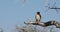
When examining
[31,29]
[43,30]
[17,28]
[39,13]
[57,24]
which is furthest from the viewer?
[17,28]

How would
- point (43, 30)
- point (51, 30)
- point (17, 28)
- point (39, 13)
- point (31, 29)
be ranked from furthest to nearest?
point (17, 28) < point (31, 29) < point (43, 30) < point (51, 30) < point (39, 13)

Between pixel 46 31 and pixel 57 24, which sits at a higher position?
pixel 57 24

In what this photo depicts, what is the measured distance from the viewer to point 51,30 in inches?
1184


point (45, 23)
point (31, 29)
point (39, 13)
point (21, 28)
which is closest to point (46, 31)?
point (31, 29)

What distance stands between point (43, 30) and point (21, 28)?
19.9 feet

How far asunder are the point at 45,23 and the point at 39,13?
22.1 ft

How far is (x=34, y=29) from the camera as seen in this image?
34.5 metres

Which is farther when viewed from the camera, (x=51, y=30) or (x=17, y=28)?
(x=17, y=28)

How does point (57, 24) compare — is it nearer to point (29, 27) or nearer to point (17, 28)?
point (29, 27)

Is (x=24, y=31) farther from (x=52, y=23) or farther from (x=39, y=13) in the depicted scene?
(x=52, y=23)

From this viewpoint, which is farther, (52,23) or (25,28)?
(25,28)

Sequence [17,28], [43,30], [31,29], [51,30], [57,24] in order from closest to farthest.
A: 1. [57,24]
2. [51,30]
3. [43,30]
4. [31,29]
5. [17,28]

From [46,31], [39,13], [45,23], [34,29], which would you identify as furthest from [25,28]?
[45,23]

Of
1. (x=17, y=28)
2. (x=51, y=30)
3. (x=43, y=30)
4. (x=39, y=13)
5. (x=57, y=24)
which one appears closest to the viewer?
(x=57, y=24)
